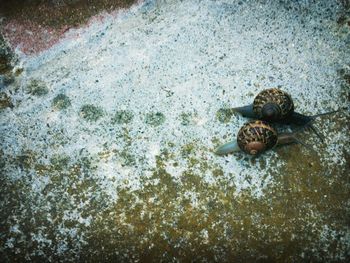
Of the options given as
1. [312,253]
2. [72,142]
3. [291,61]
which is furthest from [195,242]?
[291,61]

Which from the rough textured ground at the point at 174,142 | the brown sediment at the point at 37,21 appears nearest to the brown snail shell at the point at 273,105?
the rough textured ground at the point at 174,142

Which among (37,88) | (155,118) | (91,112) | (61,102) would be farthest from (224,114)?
(37,88)

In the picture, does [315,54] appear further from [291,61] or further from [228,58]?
[228,58]

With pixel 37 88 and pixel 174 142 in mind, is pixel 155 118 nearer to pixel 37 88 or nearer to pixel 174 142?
pixel 174 142

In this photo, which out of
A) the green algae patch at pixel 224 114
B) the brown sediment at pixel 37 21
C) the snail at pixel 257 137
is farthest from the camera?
the brown sediment at pixel 37 21

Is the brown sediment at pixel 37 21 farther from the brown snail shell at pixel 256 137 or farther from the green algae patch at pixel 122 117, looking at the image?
the brown snail shell at pixel 256 137

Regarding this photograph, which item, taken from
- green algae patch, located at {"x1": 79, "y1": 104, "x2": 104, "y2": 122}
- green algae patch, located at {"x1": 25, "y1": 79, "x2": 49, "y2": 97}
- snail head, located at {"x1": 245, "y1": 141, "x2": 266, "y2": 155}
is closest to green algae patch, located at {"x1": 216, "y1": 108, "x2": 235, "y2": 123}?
snail head, located at {"x1": 245, "y1": 141, "x2": 266, "y2": 155}
